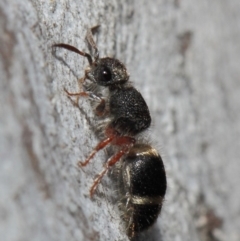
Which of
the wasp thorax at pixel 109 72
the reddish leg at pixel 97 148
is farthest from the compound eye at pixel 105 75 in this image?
the reddish leg at pixel 97 148

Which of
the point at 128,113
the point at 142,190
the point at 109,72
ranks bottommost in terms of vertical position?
the point at 142,190

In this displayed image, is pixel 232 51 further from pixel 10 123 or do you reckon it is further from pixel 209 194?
pixel 10 123

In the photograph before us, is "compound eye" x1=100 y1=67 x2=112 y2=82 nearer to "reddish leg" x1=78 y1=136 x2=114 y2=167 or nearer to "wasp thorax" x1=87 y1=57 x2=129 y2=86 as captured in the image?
"wasp thorax" x1=87 y1=57 x2=129 y2=86

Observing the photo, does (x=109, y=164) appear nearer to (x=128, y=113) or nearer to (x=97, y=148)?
(x=97, y=148)

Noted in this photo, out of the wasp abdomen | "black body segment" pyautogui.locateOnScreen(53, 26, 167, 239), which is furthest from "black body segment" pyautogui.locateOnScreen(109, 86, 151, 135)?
the wasp abdomen

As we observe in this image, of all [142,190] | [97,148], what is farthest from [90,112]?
[142,190]

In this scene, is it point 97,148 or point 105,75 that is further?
point 105,75
